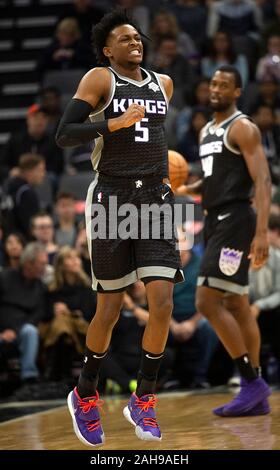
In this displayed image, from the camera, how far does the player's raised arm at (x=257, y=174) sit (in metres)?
6.27

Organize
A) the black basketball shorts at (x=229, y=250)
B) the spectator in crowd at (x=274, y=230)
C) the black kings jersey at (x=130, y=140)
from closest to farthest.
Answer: the black kings jersey at (x=130, y=140)
the black basketball shorts at (x=229, y=250)
the spectator in crowd at (x=274, y=230)

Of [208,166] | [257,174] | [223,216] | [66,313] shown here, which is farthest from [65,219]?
[257,174]

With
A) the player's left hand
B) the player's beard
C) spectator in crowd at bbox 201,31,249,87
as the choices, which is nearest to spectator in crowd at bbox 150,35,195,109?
spectator in crowd at bbox 201,31,249,87

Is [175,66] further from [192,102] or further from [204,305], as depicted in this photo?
[204,305]

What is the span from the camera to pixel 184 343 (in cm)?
948

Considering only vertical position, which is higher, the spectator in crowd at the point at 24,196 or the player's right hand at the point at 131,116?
the player's right hand at the point at 131,116

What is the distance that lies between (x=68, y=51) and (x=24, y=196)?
339 cm

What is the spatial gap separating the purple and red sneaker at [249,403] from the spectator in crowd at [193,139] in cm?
562

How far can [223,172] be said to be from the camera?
664 cm

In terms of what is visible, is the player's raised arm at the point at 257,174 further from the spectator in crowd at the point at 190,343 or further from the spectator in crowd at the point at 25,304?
the spectator in crowd at the point at 25,304

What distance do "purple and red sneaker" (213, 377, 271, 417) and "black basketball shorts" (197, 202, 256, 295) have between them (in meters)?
0.60

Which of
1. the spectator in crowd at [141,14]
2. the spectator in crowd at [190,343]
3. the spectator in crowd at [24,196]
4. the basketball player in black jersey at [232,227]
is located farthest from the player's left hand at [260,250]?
the spectator in crowd at [141,14]

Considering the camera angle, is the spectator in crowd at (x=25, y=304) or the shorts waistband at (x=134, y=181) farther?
the spectator in crowd at (x=25, y=304)

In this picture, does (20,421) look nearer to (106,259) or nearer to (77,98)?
(106,259)
